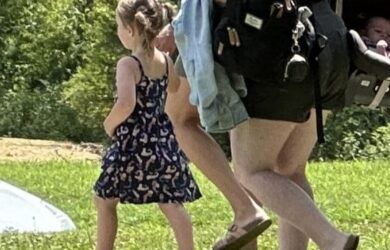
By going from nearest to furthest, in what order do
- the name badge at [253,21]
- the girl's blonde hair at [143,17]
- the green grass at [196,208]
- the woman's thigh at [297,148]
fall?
the name badge at [253,21] < the woman's thigh at [297,148] < the girl's blonde hair at [143,17] < the green grass at [196,208]

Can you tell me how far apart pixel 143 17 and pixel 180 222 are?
93 cm

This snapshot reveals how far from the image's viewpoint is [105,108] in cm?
1933

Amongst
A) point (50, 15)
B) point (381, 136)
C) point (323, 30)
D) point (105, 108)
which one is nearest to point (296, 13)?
point (323, 30)

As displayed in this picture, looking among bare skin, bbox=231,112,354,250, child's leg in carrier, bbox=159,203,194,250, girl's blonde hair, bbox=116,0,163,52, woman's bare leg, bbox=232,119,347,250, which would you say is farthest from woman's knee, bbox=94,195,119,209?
woman's bare leg, bbox=232,119,347,250

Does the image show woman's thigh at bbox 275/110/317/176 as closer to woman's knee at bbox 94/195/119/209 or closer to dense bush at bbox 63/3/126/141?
woman's knee at bbox 94/195/119/209

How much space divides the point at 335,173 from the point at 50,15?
14482mm

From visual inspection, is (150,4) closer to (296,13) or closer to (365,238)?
(296,13)

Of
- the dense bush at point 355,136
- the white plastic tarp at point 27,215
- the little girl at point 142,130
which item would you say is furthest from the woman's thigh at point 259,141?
the dense bush at point 355,136

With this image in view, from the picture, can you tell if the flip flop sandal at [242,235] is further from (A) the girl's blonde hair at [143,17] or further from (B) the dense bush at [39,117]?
(B) the dense bush at [39,117]

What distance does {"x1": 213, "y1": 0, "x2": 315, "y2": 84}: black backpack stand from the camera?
3.96 metres

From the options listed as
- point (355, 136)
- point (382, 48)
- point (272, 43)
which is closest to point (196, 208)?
point (382, 48)

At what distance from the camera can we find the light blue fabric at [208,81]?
413 centimetres

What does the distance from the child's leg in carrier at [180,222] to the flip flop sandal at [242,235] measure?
68 cm

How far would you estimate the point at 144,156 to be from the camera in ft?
17.0
